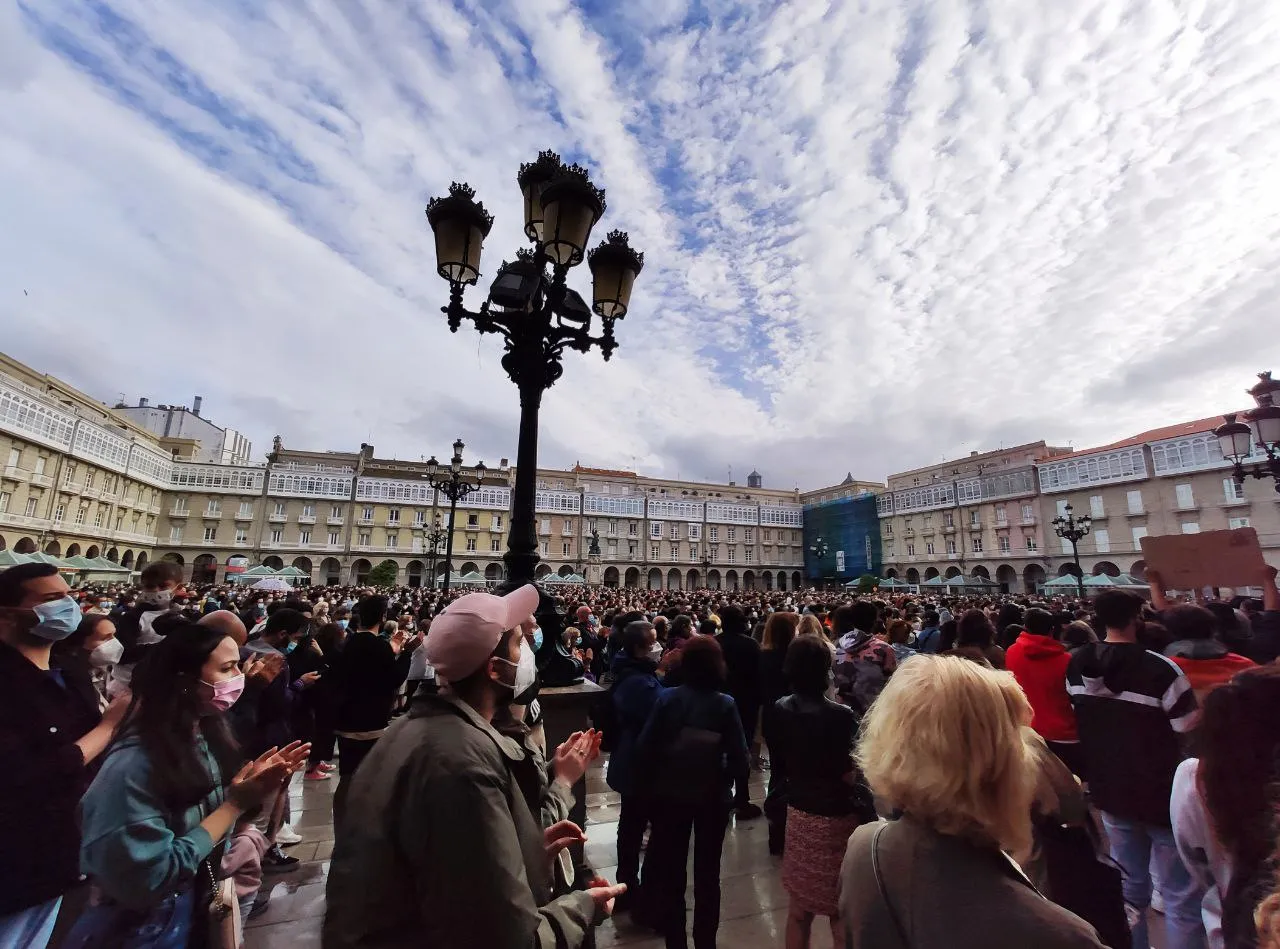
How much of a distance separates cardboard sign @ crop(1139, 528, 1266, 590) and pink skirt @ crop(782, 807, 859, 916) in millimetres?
4799

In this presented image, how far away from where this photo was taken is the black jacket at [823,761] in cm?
262

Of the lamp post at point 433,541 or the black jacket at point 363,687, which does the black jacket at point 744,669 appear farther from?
the lamp post at point 433,541

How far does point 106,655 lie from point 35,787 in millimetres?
2329

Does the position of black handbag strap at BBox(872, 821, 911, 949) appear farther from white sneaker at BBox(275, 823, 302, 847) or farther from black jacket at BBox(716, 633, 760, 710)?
white sneaker at BBox(275, 823, 302, 847)

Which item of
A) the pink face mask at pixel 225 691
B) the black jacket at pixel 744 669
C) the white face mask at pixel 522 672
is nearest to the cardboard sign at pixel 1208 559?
the black jacket at pixel 744 669

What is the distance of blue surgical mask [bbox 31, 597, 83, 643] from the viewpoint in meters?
2.33

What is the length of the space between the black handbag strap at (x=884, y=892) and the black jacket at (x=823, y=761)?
1.46 meters

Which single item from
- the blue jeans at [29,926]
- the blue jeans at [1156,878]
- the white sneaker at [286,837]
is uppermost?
the blue jeans at [29,926]

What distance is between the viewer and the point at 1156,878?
2762 millimetres

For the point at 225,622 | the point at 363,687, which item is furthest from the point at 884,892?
the point at 363,687

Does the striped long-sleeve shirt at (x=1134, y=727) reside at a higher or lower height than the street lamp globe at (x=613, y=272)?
lower

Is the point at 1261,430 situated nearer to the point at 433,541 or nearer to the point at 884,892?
the point at 884,892

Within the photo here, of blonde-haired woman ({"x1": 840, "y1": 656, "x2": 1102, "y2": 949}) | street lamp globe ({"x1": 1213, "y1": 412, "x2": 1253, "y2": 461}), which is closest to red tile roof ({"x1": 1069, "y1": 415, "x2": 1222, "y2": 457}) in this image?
street lamp globe ({"x1": 1213, "y1": 412, "x2": 1253, "y2": 461})

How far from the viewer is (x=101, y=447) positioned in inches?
1380
